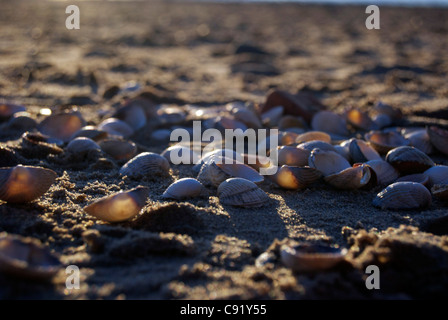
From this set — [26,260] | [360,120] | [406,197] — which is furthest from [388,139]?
[26,260]

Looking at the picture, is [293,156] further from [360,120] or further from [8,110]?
[8,110]

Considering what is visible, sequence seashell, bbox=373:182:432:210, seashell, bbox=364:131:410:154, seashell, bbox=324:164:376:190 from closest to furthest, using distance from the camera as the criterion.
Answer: seashell, bbox=373:182:432:210 → seashell, bbox=324:164:376:190 → seashell, bbox=364:131:410:154

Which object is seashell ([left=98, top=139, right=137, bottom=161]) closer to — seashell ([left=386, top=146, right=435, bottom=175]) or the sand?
the sand

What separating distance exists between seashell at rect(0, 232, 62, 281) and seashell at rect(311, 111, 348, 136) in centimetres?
269

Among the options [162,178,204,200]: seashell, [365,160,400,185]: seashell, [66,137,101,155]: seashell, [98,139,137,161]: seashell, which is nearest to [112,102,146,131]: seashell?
[98,139,137,161]: seashell

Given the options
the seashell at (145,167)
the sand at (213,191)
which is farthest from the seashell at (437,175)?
the seashell at (145,167)

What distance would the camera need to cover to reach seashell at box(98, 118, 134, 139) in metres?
3.49

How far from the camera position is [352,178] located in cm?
250

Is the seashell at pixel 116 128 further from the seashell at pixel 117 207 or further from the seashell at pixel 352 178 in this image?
the seashell at pixel 352 178

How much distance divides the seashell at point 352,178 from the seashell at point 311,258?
3.08 ft

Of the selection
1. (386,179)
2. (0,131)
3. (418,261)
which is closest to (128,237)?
(418,261)

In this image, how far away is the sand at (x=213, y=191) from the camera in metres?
1.56

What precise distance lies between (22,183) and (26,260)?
616mm
